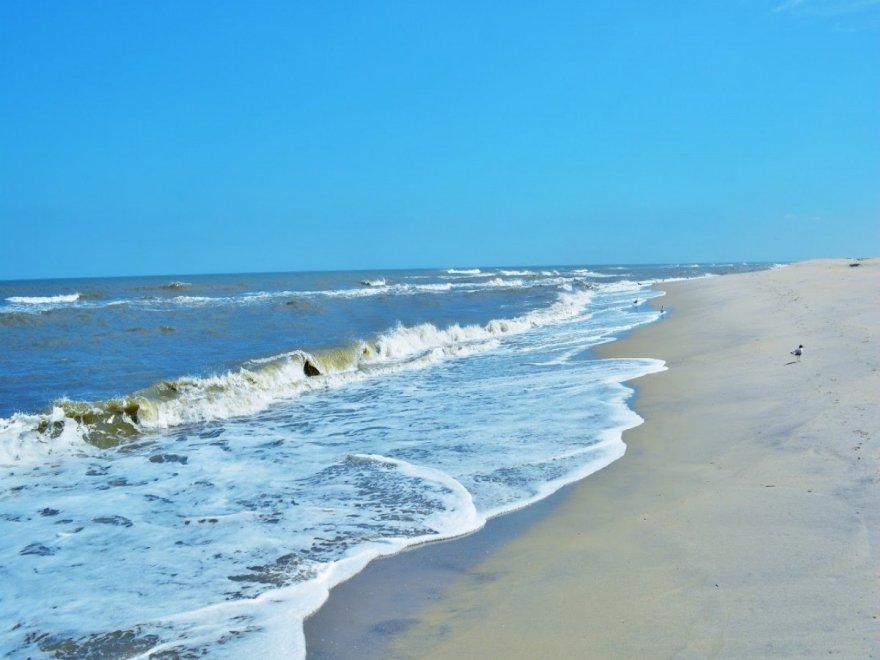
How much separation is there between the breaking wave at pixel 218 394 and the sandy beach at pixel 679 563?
6.23 metres

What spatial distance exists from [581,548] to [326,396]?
809cm

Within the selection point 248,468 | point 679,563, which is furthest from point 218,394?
point 679,563

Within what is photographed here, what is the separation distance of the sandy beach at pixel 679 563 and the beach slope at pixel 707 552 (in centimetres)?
1

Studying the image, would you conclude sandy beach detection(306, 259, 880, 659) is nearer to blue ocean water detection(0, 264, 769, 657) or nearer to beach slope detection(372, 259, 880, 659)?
beach slope detection(372, 259, 880, 659)

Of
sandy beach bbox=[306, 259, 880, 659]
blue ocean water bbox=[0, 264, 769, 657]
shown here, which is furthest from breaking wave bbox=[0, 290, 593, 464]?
sandy beach bbox=[306, 259, 880, 659]

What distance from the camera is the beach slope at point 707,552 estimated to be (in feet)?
10.4

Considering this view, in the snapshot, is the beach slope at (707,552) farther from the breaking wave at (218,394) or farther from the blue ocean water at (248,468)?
the breaking wave at (218,394)

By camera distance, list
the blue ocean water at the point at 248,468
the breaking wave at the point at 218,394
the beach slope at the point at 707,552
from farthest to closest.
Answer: the breaking wave at the point at 218,394 < the blue ocean water at the point at 248,468 < the beach slope at the point at 707,552

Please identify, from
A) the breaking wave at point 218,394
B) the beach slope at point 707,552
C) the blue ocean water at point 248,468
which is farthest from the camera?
the breaking wave at point 218,394

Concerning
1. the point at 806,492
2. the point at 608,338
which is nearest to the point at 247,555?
the point at 806,492

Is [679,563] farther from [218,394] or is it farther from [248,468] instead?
[218,394]

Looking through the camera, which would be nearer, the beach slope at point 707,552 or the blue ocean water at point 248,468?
the beach slope at point 707,552

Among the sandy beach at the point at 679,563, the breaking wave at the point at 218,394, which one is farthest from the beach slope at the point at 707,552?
the breaking wave at the point at 218,394

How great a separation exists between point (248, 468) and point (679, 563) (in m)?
4.68
